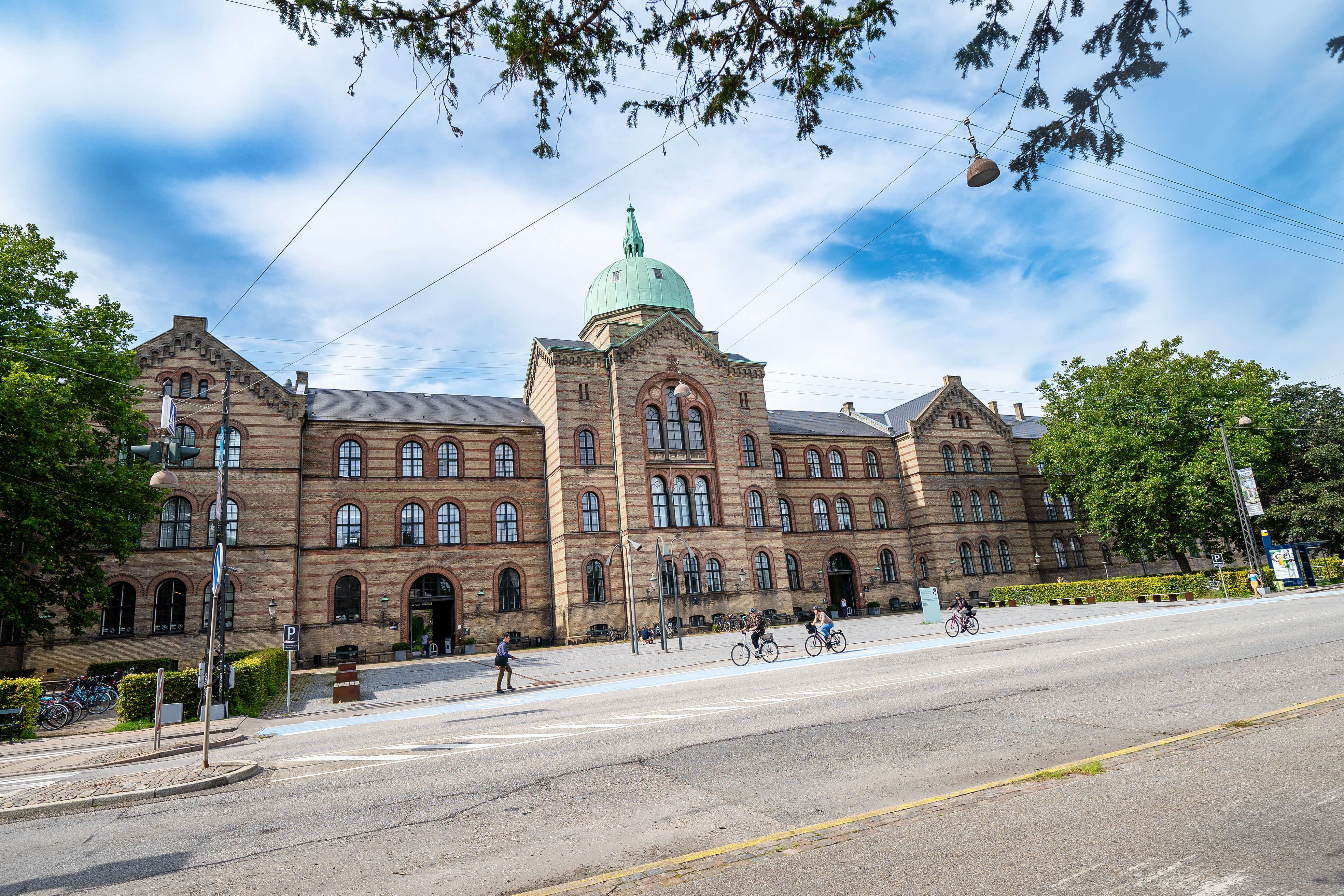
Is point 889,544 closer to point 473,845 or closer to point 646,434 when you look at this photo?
point 646,434

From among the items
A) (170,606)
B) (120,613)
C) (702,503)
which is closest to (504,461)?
(702,503)

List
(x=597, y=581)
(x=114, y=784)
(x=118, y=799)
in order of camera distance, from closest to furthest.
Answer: (x=118, y=799) → (x=114, y=784) → (x=597, y=581)

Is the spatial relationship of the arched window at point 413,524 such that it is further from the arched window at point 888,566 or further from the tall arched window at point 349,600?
the arched window at point 888,566

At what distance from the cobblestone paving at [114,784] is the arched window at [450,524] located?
25.7 metres

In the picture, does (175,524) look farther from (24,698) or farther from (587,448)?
(587,448)

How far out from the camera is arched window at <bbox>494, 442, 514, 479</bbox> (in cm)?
3775

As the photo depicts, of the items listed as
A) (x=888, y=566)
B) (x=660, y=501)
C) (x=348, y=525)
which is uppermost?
(x=660, y=501)

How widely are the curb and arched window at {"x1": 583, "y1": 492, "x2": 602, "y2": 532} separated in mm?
26836

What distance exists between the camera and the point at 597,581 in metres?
35.6

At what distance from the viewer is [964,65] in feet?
19.0

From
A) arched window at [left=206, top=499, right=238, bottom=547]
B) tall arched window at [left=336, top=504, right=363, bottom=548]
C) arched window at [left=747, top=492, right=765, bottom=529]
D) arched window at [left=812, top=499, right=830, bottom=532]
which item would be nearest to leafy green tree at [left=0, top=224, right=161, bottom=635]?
arched window at [left=206, top=499, right=238, bottom=547]

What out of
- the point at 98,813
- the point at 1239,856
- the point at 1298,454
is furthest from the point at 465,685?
the point at 1298,454

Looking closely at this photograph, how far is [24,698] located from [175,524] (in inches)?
592

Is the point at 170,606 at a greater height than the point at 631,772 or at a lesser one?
greater
